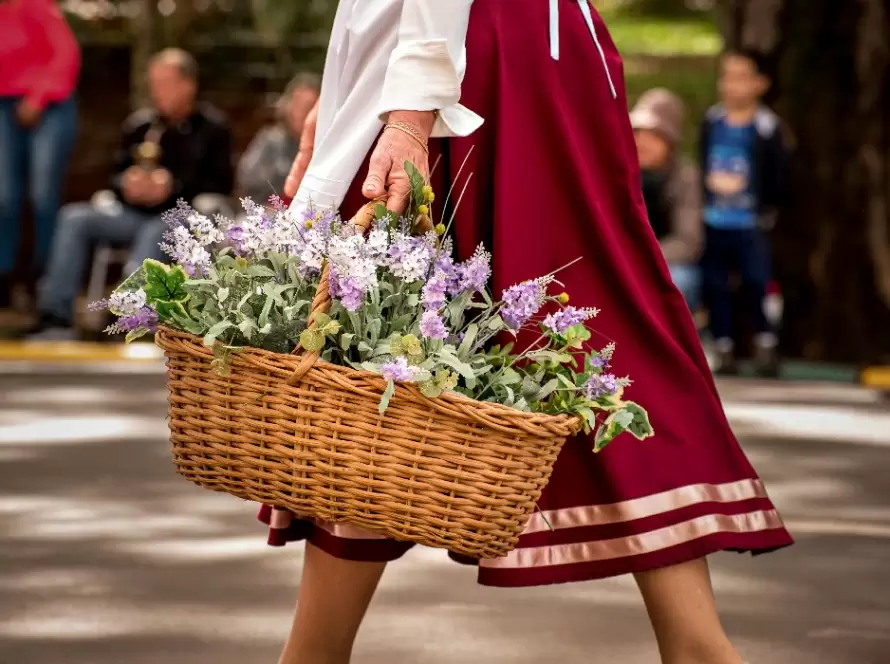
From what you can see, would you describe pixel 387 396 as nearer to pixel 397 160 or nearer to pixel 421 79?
pixel 397 160

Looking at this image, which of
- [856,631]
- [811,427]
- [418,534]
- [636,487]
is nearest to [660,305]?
[636,487]

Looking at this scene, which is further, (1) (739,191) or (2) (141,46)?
(2) (141,46)

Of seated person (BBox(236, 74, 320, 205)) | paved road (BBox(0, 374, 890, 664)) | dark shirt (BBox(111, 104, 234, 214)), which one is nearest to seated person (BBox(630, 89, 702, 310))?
seated person (BBox(236, 74, 320, 205))

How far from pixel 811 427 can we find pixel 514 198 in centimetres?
460

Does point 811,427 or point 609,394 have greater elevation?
point 609,394

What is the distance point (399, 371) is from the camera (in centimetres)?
229

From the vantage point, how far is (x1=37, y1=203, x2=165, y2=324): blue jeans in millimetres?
9898

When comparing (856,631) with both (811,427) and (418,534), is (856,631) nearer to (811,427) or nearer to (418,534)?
(418,534)

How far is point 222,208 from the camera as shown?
9656 millimetres

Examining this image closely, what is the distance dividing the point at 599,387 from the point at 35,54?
8.38 metres

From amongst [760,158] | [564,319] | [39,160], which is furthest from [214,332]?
[39,160]

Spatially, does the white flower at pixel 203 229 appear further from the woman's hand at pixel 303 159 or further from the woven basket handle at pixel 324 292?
the woman's hand at pixel 303 159

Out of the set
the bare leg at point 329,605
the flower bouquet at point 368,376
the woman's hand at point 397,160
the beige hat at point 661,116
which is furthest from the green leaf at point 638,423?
the beige hat at point 661,116

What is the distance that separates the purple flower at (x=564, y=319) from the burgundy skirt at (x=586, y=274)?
0.65 feet
